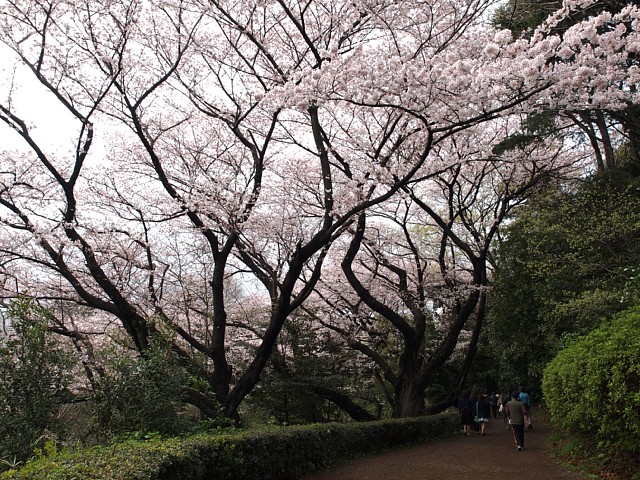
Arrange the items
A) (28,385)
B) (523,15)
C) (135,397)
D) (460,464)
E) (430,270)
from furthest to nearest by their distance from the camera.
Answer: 1. (430,270)
2. (523,15)
3. (460,464)
4. (135,397)
5. (28,385)

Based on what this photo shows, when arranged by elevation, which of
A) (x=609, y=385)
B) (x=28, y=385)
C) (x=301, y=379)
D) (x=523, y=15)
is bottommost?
(x=609, y=385)

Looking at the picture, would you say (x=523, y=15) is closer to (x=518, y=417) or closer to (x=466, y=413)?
(x=518, y=417)

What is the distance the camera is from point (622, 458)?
6.18 m

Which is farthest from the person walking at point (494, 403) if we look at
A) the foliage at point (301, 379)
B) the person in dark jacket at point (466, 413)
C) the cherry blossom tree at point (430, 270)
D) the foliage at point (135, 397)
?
the foliage at point (135, 397)

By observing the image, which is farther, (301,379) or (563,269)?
(301,379)

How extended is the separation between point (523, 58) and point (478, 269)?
29.3ft

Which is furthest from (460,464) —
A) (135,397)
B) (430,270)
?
(430,270)

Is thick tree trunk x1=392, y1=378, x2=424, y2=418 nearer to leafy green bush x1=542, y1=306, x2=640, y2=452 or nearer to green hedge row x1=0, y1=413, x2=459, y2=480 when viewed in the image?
green hedge row x1=0, y1=413, x2=459, y2=480

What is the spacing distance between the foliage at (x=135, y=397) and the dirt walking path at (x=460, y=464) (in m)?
2.46

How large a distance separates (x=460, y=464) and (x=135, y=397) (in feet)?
17.4

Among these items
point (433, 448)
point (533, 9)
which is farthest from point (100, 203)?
point (533, 9)

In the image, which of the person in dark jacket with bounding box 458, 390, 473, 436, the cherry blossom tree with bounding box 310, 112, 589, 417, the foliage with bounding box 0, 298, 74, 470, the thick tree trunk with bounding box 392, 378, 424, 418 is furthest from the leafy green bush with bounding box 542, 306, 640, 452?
the person in dark jacket with bounding box 458, 390, 473, 436

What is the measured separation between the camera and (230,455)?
607 cm

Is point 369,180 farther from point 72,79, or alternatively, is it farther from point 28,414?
point 28,414
